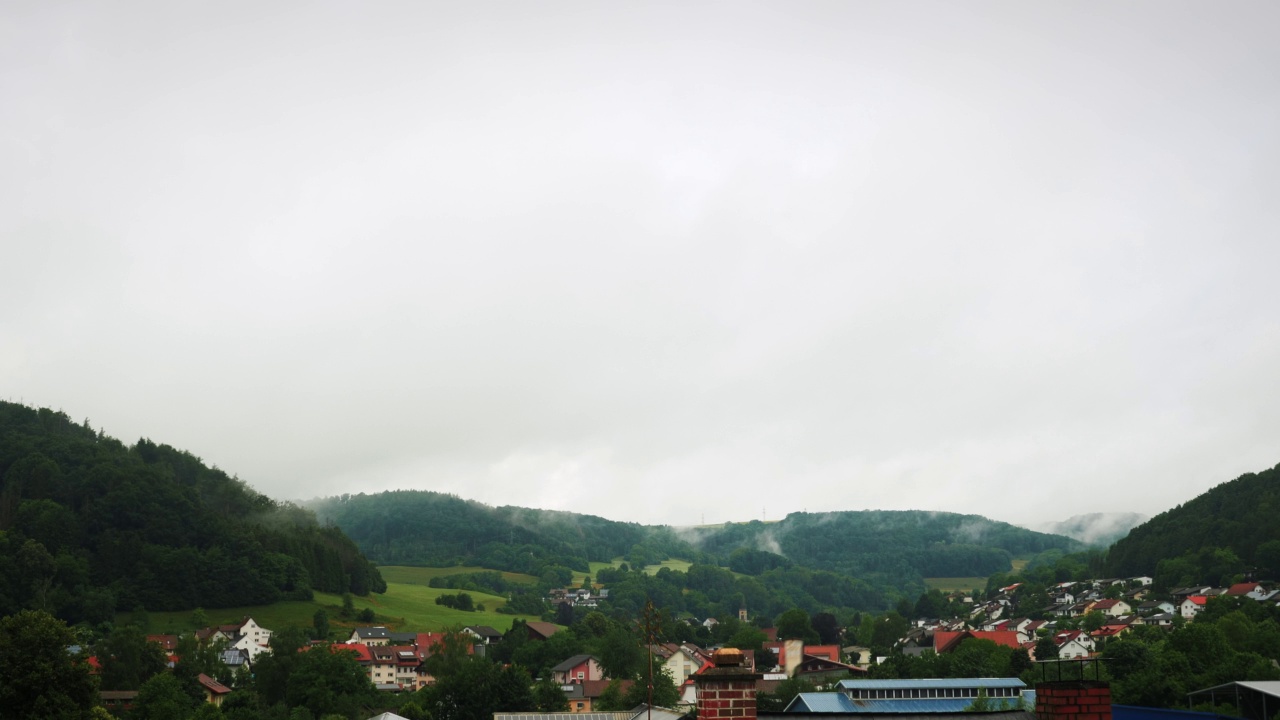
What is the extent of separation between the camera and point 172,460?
191000mm

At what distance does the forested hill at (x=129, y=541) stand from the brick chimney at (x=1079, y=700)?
14317 centimetres

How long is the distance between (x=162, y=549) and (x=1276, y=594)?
500ft

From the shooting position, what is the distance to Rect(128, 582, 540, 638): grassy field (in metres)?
140

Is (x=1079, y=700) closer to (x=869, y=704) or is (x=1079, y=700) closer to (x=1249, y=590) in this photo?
(x=869, y=704)

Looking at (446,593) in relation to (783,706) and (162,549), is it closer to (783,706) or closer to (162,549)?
(162,549)

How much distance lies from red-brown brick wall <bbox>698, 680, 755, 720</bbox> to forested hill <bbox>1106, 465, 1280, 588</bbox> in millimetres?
160368

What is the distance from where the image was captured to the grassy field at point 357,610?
459 ft

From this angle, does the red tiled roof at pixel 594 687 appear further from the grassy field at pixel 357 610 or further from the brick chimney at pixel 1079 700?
the brick chimney at pixel 1079 700

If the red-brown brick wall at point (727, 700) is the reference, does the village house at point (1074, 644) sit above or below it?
below

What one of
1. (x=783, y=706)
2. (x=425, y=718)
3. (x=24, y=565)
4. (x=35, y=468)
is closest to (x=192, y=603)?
(x=24, y=565)

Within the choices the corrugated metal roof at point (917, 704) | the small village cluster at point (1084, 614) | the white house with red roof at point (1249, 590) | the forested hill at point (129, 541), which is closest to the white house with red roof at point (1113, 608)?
the small village cluster at point (1084, 614)

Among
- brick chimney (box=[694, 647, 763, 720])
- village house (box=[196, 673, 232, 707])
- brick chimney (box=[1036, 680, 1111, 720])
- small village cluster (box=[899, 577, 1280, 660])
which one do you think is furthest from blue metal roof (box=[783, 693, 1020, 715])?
brick chimney (box=[694, 647, 763, 720])

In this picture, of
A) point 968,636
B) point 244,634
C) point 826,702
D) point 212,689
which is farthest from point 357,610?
point 826,702

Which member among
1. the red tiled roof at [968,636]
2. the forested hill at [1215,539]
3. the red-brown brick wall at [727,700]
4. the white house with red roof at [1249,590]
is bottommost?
the red tiled roof at [968,636]
